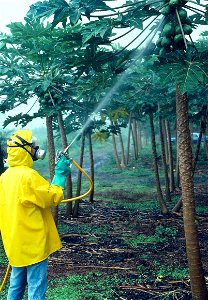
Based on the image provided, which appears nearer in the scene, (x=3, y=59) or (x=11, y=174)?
(x=11, y=174)

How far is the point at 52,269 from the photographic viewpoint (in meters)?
6.99

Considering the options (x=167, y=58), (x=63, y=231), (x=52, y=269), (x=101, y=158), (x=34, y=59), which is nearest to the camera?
(x=167, y=58)

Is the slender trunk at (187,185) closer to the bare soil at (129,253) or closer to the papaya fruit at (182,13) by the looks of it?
the papaya fruit at (182,13)

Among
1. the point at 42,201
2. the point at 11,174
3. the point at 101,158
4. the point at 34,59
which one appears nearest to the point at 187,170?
the point at 42,201

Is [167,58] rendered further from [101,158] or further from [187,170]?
[101,158]

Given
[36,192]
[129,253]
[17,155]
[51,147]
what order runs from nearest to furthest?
[36,192]
[17,155]
[129,253]
[51,147]

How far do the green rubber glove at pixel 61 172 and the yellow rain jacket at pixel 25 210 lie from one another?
11 cm

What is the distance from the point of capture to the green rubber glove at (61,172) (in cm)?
401

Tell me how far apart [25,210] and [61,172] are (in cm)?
62

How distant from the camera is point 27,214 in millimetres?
3787

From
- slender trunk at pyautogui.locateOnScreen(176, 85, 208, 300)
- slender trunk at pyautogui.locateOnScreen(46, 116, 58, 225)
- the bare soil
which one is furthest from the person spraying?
slender trunk at pyautogui.locateOnScreen(46, 116, 58, 225)

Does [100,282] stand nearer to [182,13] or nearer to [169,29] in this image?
[169,29]

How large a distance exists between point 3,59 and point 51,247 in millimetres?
5877

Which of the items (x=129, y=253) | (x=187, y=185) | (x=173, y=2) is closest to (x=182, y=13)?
(x=173, y=2)
